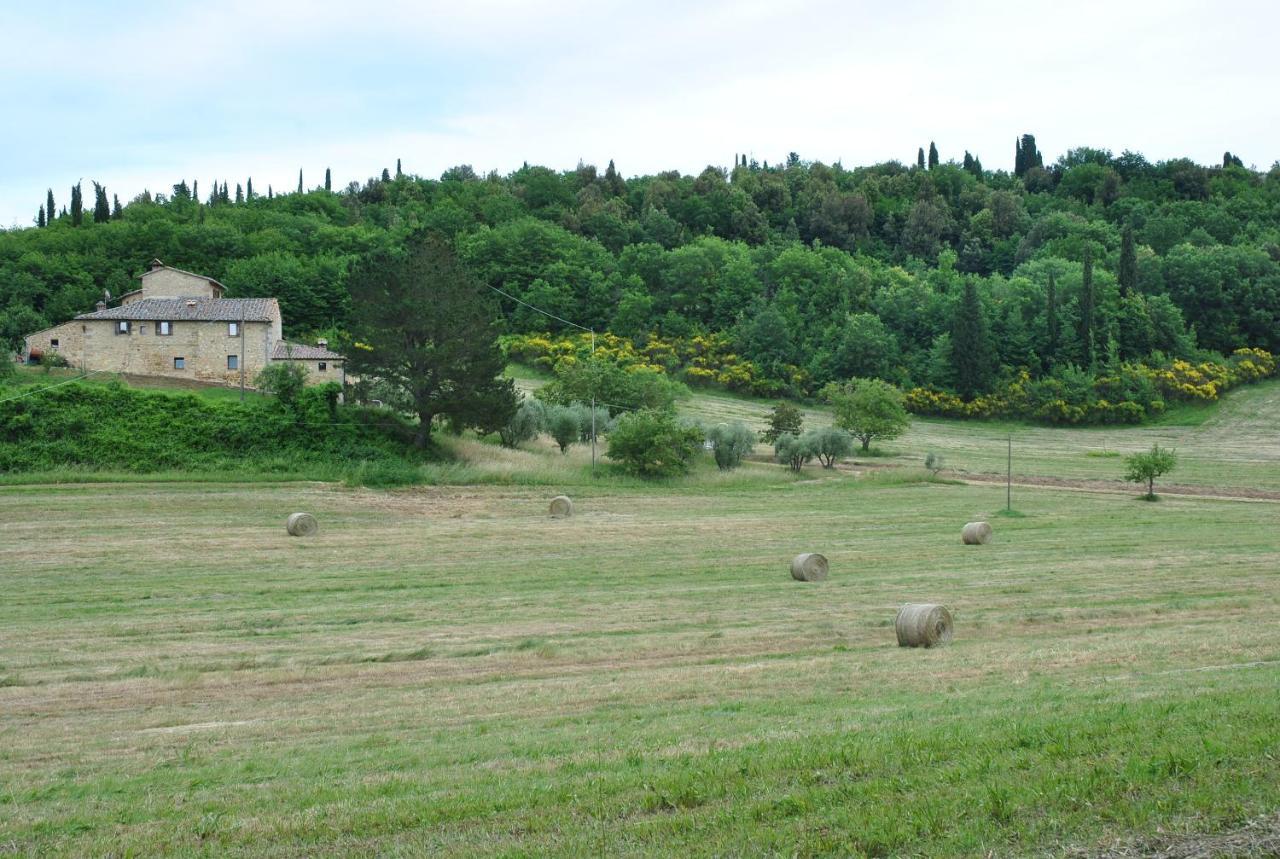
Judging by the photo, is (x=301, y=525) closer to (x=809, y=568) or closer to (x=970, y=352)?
(x=809, y=568)

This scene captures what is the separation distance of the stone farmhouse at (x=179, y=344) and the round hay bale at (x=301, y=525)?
106ft

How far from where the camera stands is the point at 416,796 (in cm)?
952

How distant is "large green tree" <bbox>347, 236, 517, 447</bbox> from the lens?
2195 inches

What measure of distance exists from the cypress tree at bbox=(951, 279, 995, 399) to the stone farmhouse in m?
57.2

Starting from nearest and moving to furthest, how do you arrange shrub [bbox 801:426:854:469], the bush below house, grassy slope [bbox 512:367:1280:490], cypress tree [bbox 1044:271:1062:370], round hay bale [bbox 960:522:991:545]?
round hay bale [bbox 960:522:991:545] < the bush below house < grassy slope [bbox 512:367:1280:490] < shrub [bbox 801:426:854:469] < cypress tree [bbox 1044:271:1062:370]

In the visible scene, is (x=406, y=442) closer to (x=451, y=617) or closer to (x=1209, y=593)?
(x=451, y=617)

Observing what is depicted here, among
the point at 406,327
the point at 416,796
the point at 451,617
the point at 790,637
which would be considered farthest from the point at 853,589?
the point at 406,327

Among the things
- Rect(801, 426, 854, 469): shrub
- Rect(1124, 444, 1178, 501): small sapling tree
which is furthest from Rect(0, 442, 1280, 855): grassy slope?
Rect(801, 426, 854, 469): shrub

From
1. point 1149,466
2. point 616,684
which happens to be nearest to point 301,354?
point 1149,466

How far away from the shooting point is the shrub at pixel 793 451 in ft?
216

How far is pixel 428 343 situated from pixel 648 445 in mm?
12284

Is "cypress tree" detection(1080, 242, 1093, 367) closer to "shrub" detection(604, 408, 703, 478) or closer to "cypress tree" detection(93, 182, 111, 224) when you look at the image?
"shrub" detection(604, 408, 703, 478)

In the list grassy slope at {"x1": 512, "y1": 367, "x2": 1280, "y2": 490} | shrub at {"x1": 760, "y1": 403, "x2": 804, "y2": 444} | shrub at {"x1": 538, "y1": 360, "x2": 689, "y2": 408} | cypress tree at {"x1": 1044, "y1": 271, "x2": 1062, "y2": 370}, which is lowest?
grassy slope at {"x1": 512, "y1": 367, "x2": 1280, "y2": 490}

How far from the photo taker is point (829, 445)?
67.5 metres
